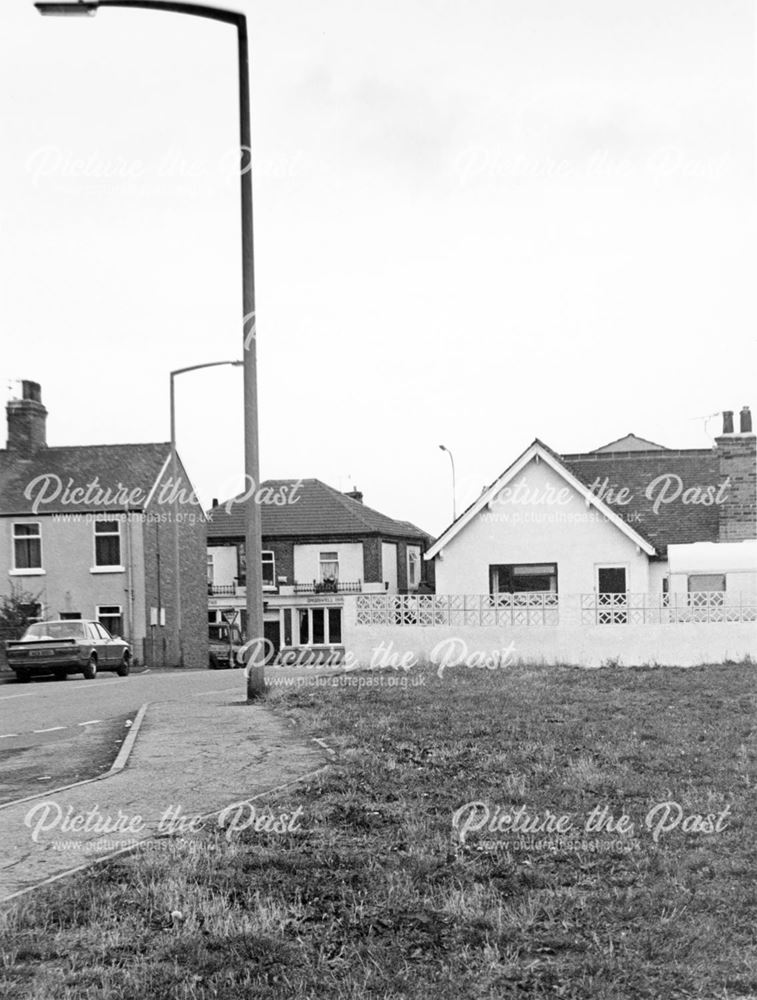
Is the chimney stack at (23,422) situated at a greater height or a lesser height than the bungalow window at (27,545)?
greater

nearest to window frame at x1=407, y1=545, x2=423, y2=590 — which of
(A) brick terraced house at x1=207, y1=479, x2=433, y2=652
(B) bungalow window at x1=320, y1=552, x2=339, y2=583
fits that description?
(A) brick terraced house at x1=207, y1=479, x2=433, y2=652

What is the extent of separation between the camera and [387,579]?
6450 cm

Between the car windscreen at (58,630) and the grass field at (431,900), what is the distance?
2212 centimetres

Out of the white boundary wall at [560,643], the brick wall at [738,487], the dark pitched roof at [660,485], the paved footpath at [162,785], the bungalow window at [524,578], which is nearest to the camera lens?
the paved footpath at [162,785]

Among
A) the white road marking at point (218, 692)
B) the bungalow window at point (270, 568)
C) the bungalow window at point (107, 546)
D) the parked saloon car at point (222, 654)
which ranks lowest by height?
the parked saloon car at point (222, 654)

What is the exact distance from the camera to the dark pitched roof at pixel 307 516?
62844 millimetres

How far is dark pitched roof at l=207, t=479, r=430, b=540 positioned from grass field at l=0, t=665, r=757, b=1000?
2086 inches

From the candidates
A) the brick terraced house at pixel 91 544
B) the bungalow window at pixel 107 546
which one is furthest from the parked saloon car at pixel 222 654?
the bungalow window at pixel 107 546

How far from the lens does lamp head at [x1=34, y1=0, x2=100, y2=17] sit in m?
13.3

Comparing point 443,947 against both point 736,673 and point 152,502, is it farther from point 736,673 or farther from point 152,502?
point 152,502

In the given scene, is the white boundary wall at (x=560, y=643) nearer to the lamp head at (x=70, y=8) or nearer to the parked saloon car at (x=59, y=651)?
the parked saloon car at (x=59, y=651)

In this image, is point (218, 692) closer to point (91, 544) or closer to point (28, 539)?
point (91, 544)

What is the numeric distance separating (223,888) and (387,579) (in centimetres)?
5876

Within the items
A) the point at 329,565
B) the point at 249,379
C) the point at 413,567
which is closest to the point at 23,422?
the point at 329,565
